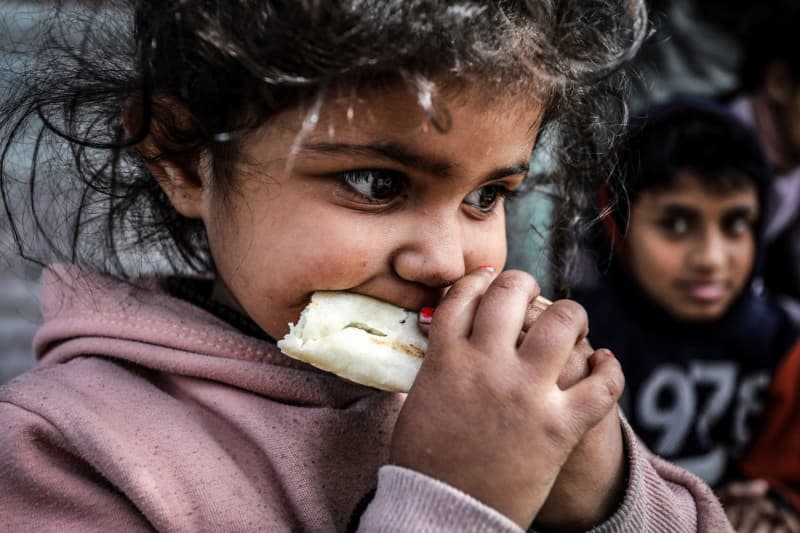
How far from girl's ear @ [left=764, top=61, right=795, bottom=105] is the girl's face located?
3311mm

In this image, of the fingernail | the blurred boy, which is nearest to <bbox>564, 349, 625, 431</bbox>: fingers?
the fingernail

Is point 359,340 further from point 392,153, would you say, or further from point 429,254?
point 392,153

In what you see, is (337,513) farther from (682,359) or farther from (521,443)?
(682,359)

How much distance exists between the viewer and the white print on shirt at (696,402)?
2959 millimetres

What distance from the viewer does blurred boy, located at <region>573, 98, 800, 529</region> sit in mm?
2992

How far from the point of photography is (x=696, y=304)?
304 centimetres

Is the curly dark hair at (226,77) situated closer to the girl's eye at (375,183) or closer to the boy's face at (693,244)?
the girl's eye at (375,183)

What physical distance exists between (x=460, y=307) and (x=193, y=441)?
492 mm

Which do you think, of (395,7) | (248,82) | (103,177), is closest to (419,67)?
(395,7)

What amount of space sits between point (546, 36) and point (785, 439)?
2.29 m

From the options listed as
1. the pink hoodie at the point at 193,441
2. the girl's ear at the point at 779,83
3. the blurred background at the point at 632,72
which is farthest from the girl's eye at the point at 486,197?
the girl's ear at the point at 779,83

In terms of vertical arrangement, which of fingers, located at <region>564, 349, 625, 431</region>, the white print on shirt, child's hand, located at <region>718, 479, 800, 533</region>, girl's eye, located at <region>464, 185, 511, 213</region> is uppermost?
girl's eye, located at <region>464, 185, 511, 213</region>

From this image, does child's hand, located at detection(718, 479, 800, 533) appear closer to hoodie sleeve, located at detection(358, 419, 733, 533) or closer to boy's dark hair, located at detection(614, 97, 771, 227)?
boy's dark hair, located at detection(614, 97, 771, 227)

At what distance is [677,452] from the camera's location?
9.73ft
